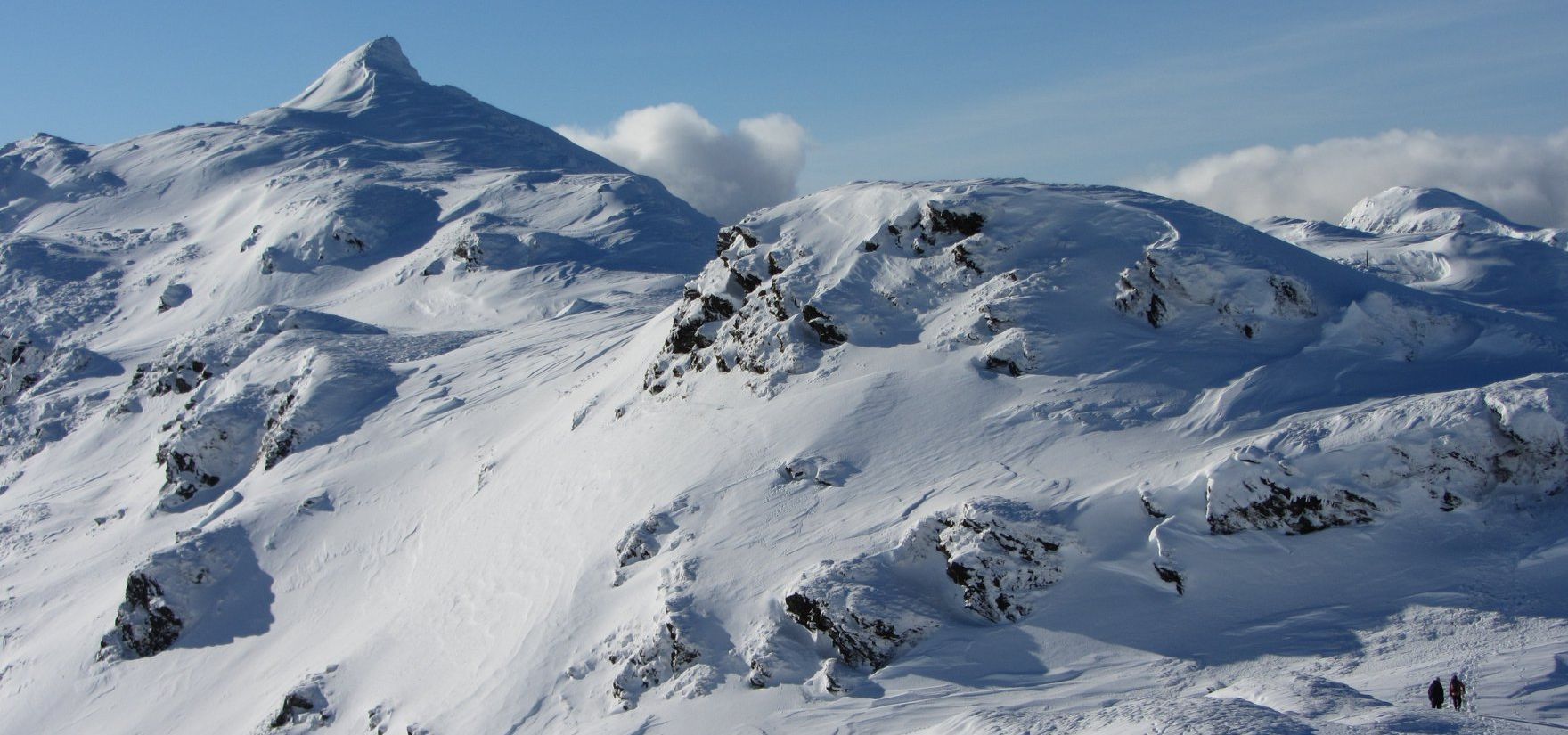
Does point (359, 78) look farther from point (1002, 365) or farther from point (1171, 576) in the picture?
point (1171, 576)

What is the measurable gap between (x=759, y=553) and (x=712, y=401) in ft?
27.6

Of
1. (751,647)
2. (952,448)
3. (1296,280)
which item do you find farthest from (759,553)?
(1296,280)

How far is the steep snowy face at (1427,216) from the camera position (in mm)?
96812

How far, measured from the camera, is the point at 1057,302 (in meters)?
31.5

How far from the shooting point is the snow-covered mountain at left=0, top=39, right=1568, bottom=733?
68.4 feet

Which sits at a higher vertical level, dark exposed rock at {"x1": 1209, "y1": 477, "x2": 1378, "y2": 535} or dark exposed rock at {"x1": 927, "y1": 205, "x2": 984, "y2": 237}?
dark exposed rock at {"x1": 927, "y1": 205, "x2": 984, "y2": 237}

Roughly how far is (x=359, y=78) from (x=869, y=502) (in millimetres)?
138044

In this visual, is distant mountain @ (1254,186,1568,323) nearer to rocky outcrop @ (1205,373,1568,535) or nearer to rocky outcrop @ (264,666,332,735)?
rocky outcrop @ (1205,373,1568,535)

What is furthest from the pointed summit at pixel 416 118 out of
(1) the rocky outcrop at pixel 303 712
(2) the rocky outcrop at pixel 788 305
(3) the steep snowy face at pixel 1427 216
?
(1) the rocky outcrop at pixel 303 712

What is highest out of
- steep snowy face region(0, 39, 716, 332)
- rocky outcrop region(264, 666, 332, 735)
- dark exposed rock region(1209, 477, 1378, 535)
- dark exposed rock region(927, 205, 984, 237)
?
steep snowy face region(0, 39, 716, 332)

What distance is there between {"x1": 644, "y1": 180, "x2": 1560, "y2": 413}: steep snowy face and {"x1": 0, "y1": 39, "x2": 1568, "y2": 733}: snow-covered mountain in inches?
5.2

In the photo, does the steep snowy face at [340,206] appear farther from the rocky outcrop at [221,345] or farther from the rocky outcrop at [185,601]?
the rocky outcrop at [185,601]

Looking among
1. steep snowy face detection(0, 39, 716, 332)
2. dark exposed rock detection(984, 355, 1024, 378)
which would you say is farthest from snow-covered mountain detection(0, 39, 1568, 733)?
steep snowy face detection(0, 39, 716, 332)

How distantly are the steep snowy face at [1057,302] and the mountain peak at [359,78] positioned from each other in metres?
114
